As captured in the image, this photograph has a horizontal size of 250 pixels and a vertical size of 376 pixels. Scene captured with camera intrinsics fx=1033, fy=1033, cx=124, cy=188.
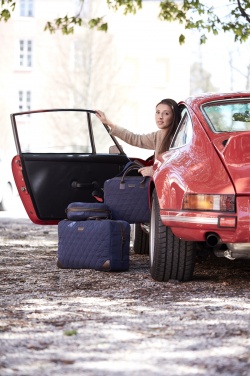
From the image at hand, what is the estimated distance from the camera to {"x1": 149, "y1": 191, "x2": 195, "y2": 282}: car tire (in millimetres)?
7930

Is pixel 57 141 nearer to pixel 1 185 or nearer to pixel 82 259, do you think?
pixel 1 185

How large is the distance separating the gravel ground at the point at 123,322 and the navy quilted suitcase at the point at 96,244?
0.10 metres

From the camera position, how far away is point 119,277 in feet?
28.5

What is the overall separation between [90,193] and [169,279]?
2564mm

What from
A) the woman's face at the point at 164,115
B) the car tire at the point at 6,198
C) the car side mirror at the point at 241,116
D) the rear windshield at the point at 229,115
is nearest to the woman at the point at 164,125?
the woman's face at the point at 164,115

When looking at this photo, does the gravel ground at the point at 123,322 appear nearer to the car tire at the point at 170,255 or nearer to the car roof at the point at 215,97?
the car tire at the point at 170,255

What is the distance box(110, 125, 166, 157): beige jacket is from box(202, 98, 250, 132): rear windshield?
1.25 m

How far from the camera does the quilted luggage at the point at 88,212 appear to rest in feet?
30.2

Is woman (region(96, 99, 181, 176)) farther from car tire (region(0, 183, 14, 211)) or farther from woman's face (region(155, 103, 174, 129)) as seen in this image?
car tire (region(0, 183, 14, 211))

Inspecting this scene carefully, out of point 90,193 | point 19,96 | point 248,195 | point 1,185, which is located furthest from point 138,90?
point 248,195

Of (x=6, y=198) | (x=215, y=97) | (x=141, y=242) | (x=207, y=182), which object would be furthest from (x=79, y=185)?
(x=6, y=198)

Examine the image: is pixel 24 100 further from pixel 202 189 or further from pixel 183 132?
pixel 202 189

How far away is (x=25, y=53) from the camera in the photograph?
54.9 metres

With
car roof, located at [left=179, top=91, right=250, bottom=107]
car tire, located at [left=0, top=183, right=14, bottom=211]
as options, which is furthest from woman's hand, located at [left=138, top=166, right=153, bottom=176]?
car tire, located at [left=0, top=183, right=14, bottom=211]
